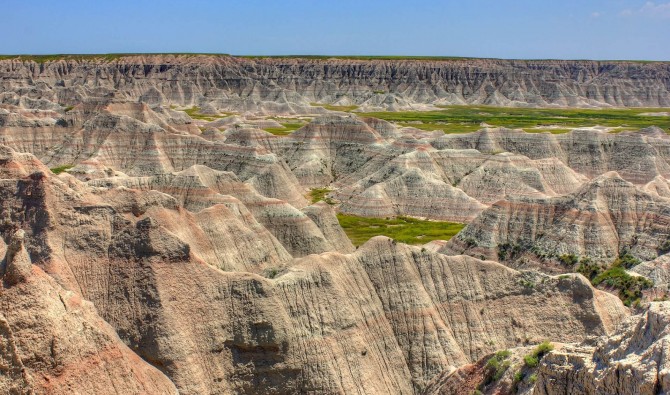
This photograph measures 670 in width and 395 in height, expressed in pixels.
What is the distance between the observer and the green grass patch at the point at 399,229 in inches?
2685

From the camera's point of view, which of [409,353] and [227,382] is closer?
[227,382]

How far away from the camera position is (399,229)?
238ft

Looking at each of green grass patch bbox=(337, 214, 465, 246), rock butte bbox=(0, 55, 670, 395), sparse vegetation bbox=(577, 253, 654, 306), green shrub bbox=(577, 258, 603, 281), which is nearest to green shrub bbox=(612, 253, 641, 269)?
sparse vegetation bbox=(577, 253, 654, 306)

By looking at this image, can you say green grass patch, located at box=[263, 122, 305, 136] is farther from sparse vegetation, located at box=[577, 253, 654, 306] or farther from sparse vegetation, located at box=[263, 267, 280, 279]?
sparse vegetation, located at box=[263, 267, 280, 279]

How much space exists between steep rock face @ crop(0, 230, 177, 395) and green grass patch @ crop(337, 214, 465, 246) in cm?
4564

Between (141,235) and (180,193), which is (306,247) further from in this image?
(141,235)

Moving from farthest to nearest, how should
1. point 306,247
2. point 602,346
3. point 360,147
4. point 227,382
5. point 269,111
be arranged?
point 269,111 → point 360,147 → point 306,247 → point 227,382 → point 602,346

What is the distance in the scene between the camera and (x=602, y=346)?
1767cm

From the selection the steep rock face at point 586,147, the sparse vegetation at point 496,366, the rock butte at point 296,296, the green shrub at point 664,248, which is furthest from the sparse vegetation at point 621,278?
the steep rock face at point 586,147

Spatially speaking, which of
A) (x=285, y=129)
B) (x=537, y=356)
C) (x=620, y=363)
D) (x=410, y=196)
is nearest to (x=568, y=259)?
(x=537, y=356)

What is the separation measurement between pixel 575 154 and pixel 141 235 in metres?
87.7

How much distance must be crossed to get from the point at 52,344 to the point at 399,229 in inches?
2196

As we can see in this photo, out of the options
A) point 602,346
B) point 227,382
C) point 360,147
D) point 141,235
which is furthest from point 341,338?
point 360,147

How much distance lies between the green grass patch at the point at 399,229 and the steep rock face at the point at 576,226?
11.4 metres
